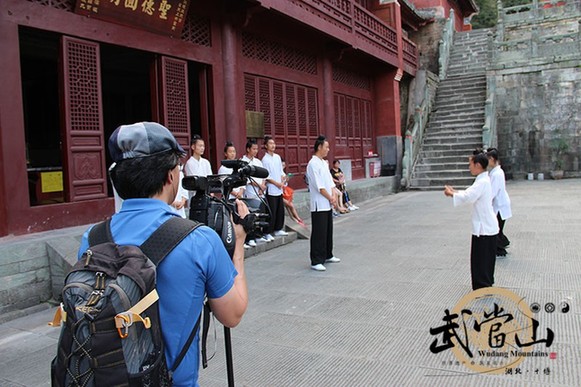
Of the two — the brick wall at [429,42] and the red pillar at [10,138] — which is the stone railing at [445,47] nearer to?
the brick wall at [429,42]

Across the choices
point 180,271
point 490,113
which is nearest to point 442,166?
point 490,113

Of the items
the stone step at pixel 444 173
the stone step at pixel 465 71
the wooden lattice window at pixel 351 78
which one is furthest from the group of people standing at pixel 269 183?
the stone step at pixel 465 71

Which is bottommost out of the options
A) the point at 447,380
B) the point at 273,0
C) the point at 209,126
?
the point at 447,380

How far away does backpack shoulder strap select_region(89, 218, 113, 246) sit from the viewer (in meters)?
1.43

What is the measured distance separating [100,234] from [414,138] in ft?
49.5

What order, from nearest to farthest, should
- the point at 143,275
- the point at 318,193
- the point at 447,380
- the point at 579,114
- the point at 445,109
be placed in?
the point at 143,275
the point at 447,380
the point at 318,193
the point at 579,114
the point at 445,109

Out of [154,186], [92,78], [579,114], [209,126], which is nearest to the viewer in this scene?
[154,186]

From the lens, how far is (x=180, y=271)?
140 cm

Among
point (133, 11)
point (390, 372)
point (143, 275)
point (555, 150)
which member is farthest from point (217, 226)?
point (555, 150)

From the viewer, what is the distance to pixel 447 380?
287 cm

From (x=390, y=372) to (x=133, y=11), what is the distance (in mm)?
5913

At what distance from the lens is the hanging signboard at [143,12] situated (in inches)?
244

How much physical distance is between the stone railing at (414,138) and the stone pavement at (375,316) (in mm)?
7499

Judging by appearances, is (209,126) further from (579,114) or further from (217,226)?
(579,114)
